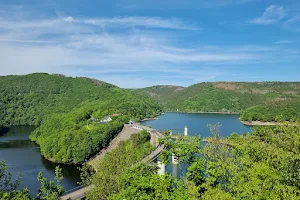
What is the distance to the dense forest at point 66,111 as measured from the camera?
2353 inches

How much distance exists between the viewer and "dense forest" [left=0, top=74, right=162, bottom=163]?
196 ft

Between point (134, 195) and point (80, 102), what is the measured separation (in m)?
125

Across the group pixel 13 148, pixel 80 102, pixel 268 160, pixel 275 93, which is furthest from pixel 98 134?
pixel 275 93

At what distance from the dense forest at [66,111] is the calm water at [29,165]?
8.60 ft

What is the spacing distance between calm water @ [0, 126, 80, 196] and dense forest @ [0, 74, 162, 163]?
8.60 feet

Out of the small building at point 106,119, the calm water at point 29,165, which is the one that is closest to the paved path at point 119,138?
the calm water at point 29,165

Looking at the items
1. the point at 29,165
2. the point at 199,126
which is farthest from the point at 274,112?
the point at 29,165

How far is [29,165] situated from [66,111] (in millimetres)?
65355

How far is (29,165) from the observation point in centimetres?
5297

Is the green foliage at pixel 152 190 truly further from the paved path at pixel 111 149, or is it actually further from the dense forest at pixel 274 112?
the dense forest at pixel 274 112

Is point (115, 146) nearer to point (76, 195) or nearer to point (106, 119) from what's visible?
point (106, 119)

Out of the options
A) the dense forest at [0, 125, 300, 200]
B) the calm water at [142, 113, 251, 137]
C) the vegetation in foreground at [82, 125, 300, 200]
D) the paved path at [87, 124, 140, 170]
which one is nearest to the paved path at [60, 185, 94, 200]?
the dense forest at [0, 125, 300, 200]

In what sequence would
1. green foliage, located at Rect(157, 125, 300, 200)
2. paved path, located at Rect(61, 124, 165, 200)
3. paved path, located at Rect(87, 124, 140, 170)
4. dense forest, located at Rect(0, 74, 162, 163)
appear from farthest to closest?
dense forest, located at Rect(0, 74, 162, 163) → paved path, located at Rect(87, 124, 140, 170) → paved path, located at Rect(61, 124, 165, 200) → green foliage, located at Rect(157, 125, 300, 200)

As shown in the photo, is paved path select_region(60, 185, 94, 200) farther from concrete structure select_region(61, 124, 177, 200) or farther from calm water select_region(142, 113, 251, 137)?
calm water select_region(142, 113, 251, 137)
